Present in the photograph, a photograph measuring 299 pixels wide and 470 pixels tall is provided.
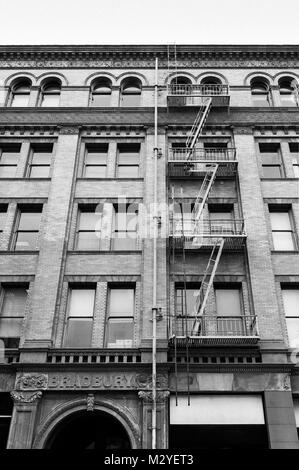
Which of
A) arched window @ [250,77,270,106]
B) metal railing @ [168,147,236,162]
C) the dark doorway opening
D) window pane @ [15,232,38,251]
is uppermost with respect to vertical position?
arched window @ [250,77,270,106]

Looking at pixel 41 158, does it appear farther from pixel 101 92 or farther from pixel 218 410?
pixel 218 410

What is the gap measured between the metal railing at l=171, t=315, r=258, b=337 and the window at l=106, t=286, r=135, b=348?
1.63 metres

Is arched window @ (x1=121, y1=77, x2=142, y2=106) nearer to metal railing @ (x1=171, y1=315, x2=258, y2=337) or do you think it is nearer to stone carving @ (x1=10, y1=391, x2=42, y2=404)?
metal railing @ (x1=171, y1=315, x2=258, y2=337)

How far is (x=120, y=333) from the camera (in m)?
17.8

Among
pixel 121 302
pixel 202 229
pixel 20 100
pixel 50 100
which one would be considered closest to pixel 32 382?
pixel 121 302

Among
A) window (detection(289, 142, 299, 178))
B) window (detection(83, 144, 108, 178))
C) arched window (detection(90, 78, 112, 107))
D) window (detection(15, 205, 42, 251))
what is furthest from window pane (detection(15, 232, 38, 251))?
window (detection(289, 142, 299, 178))

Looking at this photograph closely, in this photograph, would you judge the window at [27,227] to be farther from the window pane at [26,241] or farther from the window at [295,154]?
the window at [295,154]

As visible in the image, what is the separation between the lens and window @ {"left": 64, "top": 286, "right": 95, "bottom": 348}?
17594 mm

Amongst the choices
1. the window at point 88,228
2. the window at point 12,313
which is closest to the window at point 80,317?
the window at point 12,313

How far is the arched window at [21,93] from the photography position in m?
25.0

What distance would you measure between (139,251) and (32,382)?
20.4 ft
